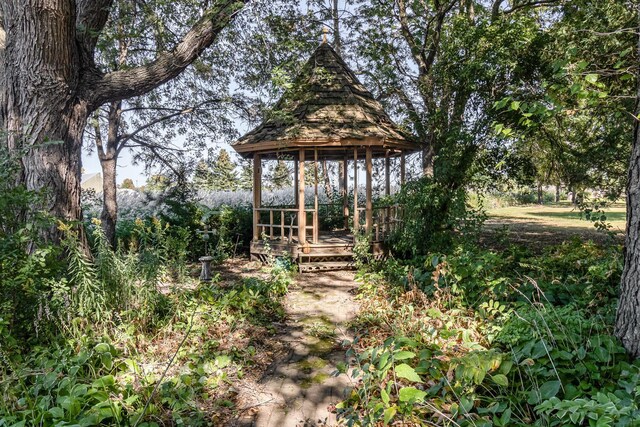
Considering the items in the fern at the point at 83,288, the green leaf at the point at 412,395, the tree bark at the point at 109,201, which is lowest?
the green leaf at the point at 412,395

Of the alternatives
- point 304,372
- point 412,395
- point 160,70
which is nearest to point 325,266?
point 304,372

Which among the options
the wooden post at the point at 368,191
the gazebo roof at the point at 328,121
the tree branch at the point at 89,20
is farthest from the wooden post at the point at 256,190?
the tree branch at the point at 89,20

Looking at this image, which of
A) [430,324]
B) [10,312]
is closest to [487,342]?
[430,324]

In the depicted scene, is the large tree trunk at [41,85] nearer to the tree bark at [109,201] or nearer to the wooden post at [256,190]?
the wooden post at [256,190]

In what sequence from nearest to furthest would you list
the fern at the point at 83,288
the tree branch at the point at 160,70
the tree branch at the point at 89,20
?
1. the fern at the point at 83,288
2. the tree branch at the point at 89,20
3. the tree branch at the point at 160,70

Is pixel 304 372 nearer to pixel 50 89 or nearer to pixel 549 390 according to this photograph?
pixel 549 390

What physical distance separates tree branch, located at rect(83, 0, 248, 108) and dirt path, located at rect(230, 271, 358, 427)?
4.01 m

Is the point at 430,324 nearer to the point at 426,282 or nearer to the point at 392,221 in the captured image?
the point at 426,282

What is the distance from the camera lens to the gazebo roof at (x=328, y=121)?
8547 mm

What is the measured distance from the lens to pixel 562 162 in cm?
829

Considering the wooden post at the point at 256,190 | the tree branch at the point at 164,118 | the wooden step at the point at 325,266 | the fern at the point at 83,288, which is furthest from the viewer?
the tree branch at the point at 164,118

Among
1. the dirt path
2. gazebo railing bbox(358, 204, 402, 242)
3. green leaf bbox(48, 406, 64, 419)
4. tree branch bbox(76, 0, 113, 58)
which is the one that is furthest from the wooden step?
green leaf bbox(48, 406, 64, 419)

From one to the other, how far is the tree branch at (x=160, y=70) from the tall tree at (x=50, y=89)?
0.03 meters

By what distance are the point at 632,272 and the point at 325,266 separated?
6520 millimetres
